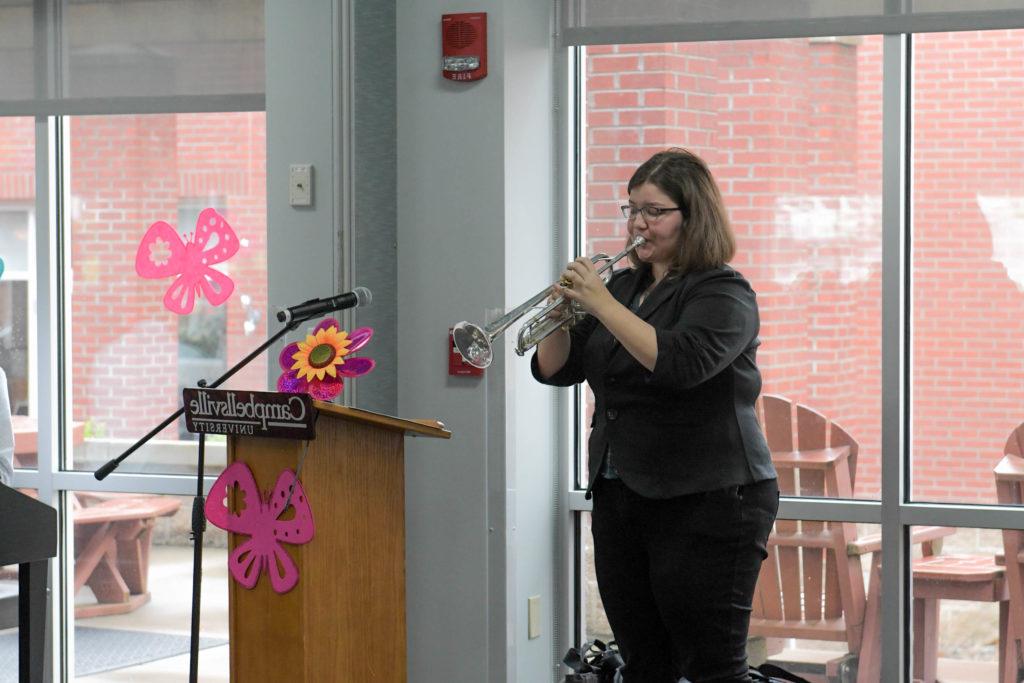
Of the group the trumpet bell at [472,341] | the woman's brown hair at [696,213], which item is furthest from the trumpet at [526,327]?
the woman's brown hair at [696,213]

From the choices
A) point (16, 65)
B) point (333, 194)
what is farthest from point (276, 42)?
point (16, 65)

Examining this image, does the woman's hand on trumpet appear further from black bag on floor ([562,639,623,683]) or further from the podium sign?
black bag on floor ([562,639,623,683])

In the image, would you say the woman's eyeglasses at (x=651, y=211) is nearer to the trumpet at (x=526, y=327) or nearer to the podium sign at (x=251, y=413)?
the trumpet at (x=526, y=327)

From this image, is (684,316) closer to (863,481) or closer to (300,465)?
(300,465)

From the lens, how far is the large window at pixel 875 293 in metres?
3.35

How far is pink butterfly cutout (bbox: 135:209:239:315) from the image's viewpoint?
3578 millimetres

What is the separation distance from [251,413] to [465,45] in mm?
1408

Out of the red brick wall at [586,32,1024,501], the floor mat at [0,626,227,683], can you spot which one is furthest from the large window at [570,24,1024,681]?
the floor mat at [0,626,227,683]

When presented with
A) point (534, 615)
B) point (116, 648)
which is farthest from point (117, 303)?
point (534, 615)

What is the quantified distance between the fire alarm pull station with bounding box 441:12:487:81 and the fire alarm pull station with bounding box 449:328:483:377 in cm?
75

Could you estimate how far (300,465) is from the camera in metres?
2.44

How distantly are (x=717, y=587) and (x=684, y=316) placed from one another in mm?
576

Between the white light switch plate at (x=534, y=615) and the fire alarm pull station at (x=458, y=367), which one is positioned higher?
the fire alarm pull station at (x=458, y=367)

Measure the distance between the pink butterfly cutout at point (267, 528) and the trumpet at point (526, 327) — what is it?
0.50m
